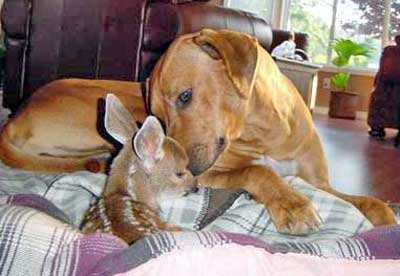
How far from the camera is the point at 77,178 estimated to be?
1971 mm

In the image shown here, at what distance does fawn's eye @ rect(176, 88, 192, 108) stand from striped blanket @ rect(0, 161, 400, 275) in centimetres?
26

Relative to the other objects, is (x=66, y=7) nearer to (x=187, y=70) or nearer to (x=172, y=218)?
(x=187, y=70)

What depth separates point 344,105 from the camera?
8812mm

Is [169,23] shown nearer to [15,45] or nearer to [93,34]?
[93,34]

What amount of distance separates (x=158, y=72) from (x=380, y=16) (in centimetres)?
783

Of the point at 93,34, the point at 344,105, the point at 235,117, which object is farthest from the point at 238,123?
the point at 344,105

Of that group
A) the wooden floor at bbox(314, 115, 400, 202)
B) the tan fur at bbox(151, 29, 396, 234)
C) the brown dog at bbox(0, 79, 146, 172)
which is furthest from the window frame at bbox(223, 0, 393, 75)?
the tan fur at bbox(151, 29, 396, 234)

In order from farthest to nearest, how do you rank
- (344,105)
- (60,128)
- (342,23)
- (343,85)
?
(342,23) → (343,85) → (344,105) → (60,128)

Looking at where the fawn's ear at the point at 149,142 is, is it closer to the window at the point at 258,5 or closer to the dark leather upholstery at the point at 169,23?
the dark leather upholstery at the point at 169,23

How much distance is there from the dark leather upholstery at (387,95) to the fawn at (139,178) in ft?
16.5

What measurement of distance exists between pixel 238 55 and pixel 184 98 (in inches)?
7.9

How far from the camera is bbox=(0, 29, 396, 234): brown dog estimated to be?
190cm

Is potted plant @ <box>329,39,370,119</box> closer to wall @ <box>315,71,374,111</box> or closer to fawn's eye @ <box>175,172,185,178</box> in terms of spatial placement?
wall @ <box>315,71,374,111</box>

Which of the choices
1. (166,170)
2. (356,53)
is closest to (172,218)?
(166,170)
